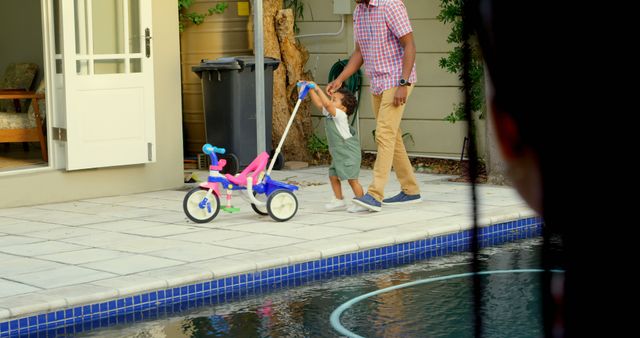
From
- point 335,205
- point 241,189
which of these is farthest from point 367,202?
point 241,189

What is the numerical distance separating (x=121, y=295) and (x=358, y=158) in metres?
2.71

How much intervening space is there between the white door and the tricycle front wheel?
5.60 feet

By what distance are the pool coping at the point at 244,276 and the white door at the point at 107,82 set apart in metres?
2.85

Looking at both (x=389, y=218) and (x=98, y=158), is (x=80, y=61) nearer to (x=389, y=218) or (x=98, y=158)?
(x=98, y=158)

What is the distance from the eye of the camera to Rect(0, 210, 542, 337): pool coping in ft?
15.8

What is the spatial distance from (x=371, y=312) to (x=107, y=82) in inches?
161

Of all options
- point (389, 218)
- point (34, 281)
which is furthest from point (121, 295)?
point (389, 218)

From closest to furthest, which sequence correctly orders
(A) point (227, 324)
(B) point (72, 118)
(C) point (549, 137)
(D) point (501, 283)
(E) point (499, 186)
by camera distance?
(C) point (549, 137)
(A) point (227, 324)
(D) point (501, 283)
(B) point (72, 118)
(E) point (499, 186)

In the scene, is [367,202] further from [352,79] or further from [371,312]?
[352,79]

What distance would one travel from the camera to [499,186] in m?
8.98

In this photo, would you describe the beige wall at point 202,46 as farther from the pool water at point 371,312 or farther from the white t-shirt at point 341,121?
the pool water at point 371,312

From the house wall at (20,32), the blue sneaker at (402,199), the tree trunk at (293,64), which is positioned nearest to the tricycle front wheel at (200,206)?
the blue sneaker at (402,199)

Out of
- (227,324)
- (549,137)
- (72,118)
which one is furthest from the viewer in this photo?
(72,118)

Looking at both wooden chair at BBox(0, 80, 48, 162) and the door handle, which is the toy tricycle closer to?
the door handle
